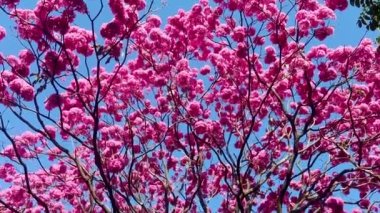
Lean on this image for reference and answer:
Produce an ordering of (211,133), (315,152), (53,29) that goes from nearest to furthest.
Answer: (53,29) < (211,133) < (315,152)

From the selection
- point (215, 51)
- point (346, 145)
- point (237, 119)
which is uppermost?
point (215, 51)

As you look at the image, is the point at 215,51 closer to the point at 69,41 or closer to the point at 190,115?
the point at 190,115

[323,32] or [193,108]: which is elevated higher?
[323,32]

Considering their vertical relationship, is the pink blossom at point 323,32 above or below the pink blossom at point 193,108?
above

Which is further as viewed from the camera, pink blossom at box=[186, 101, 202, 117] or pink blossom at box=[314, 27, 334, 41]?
pink blossom at box=[186, 101, 202, 117]

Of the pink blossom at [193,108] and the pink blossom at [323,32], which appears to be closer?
the pink blossom at [323,32]

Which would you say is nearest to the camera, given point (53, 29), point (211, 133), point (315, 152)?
point (53, 29)

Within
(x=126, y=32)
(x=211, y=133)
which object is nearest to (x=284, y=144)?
(x=211, y=133)

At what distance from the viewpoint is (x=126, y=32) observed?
8.97 m

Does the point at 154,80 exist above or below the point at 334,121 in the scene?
above

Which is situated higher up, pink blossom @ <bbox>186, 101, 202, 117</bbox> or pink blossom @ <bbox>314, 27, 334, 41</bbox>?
pink blossom @ <bbox>314, 27, 334, 41</bbox>

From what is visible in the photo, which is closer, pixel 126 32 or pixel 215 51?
pixel 126 32

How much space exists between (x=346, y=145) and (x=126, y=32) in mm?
4599

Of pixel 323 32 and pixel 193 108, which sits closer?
pixel 323 32
